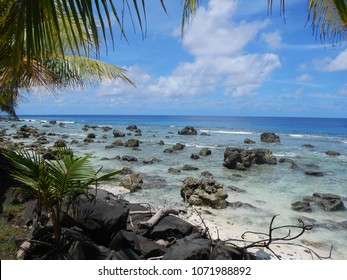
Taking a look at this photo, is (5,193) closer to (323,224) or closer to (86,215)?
(86,215)

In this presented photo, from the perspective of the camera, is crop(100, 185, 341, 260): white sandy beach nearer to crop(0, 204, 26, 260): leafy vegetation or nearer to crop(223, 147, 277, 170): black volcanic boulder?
crop(0, 204, 26, 260): leafy vegetation

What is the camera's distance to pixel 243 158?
17844 mm

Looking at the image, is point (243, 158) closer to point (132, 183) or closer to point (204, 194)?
point (132, 183)

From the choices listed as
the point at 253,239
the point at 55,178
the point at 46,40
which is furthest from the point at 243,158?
the point at 46,40

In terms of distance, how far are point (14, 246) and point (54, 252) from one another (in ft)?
2.87

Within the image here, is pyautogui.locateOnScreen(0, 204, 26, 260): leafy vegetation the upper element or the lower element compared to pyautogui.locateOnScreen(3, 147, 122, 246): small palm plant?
lower

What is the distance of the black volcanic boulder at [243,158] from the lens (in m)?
16.9

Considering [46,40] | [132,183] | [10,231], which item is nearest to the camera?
[46,40]

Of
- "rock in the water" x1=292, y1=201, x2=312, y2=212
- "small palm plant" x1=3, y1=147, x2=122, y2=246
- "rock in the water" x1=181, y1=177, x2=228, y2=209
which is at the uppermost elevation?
"small palm plant" x1=3, y1=147, x2=122, y2=246

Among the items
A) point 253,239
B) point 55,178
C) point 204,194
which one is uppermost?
point 55,178

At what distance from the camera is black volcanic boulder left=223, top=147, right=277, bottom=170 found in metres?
16.9

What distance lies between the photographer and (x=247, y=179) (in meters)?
14.3

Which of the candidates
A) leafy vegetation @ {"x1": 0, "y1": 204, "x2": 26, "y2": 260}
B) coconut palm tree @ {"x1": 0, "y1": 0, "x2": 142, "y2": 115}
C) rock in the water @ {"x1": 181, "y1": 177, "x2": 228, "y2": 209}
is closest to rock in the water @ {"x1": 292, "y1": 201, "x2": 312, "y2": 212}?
rock in the water @ {"x1": 181, "y1": 177, "x2": 228, "y2": 209}
